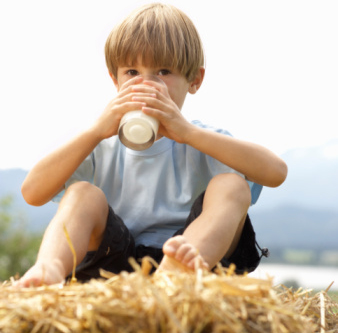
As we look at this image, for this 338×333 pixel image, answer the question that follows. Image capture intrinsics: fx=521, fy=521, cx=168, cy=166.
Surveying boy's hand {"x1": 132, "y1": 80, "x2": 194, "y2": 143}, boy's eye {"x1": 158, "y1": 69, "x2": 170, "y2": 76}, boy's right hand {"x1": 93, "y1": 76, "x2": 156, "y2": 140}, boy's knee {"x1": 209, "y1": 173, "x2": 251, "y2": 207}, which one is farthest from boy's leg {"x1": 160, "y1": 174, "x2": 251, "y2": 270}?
boy's eye {"x1": 158, "y1": 69, "x2": 170, "y2": 76}

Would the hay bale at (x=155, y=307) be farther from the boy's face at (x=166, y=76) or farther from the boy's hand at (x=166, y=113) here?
the boy's face at (x=166, y=76)

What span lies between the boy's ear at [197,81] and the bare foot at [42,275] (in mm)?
833

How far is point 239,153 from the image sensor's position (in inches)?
54.6

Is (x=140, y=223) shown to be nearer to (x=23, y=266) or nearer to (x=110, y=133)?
(x=110, y=133)

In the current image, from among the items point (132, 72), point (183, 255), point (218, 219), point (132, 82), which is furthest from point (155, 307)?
point (132, 72)

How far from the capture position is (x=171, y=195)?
5.26ft

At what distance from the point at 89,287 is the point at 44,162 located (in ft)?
2.14

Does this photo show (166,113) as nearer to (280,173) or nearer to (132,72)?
(132,72)

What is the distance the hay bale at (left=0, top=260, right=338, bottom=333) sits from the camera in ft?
2.40

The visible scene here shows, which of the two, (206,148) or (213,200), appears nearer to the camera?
(213,200)

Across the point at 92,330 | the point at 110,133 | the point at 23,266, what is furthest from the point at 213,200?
the point at 23,266

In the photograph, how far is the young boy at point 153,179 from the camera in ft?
3.91

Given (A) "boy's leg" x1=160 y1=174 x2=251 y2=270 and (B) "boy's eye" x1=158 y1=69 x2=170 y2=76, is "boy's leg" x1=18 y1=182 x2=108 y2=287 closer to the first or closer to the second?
(A) "boy's leg" x1=160 y1=174 x2=251 y2=270

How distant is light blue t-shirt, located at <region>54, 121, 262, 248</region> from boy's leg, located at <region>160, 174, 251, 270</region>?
24 cm
